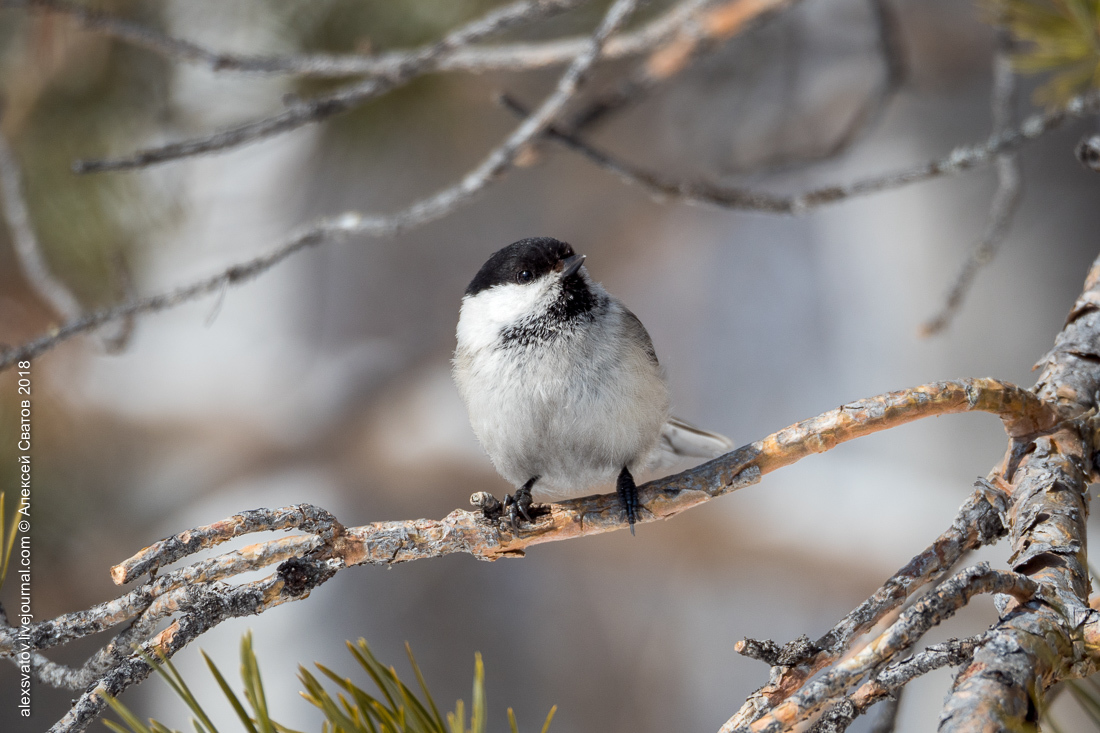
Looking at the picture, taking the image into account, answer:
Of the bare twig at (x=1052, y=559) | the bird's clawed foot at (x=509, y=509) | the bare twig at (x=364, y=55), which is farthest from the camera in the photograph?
the bare twig at (x=364, y=55)

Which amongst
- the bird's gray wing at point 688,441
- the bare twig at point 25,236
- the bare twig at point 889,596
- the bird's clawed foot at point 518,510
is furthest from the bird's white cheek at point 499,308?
the bare twig at point 25,236

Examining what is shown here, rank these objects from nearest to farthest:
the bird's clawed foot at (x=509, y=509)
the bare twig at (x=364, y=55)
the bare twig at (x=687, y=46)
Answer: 1. the bird's clawed foot at (x=509, y=509)
2. the bare twig at (x=364, y=55)
3. the bare twig at (x=687, y=46)

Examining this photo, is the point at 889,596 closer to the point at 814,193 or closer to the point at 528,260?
the point at 528,260

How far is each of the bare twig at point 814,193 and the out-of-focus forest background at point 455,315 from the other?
949 millimetres

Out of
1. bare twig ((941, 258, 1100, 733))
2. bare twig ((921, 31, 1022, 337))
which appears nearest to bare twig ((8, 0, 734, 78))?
bare twig ((921, 31, 1022, 337))

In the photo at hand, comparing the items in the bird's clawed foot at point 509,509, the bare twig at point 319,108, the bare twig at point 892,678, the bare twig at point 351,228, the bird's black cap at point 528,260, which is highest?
the bare twig at point 319,108

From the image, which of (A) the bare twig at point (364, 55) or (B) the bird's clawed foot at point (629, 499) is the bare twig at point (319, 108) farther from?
(B) the bird's clawed foot at point (629, 499)

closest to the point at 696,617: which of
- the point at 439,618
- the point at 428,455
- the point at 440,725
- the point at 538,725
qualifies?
the point at 538,725

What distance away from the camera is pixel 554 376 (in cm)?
116

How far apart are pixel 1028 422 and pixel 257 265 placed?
112cm

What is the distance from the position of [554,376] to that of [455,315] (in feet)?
7.51

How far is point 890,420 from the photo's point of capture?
2.70 ft

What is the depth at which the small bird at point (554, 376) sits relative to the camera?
1.17 m

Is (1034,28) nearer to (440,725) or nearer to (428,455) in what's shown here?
(440,725)
